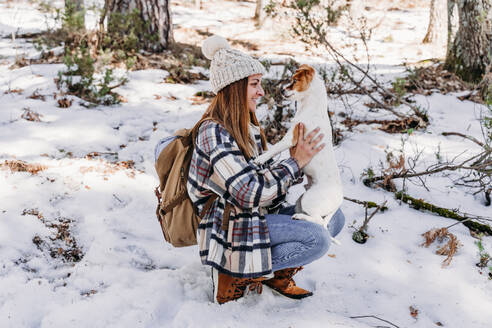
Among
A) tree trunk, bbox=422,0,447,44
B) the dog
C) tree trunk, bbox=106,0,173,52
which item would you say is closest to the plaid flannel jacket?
the dog

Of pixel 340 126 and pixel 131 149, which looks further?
pixel 340 126

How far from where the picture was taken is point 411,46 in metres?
A: 9.22

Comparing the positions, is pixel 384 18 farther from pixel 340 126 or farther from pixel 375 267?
pixel 375 267

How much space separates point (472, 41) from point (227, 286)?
18.2 ft

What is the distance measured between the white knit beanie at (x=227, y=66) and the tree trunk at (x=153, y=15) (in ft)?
16.4

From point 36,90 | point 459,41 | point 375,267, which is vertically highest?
point 459,41

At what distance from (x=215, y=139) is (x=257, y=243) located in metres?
0.63

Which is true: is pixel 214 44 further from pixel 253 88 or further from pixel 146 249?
pixel 146 249

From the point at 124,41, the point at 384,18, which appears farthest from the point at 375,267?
the point at 384,18

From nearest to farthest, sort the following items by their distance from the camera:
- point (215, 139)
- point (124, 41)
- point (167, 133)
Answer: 1. point (215, 139)
2. point (167, 133)
3. point (124, 41)

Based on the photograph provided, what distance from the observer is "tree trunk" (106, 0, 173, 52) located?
255 inches

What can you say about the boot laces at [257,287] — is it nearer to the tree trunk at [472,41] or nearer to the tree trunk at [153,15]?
the tree trunk at [472,41]

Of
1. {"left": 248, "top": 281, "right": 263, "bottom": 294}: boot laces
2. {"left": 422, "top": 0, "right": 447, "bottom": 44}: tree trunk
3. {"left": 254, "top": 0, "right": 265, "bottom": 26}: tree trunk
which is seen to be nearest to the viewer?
{"left": 248, "top": 281, "right": 263, "bottom": 294}: boot laces

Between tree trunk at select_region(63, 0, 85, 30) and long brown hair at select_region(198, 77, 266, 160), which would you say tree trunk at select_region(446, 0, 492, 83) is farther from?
tree trunk at select_region(63, 0, 85, 30)
